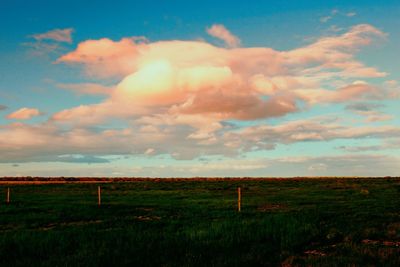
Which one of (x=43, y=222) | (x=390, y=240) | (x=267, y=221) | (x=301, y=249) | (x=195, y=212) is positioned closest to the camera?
(x=301, y=249)

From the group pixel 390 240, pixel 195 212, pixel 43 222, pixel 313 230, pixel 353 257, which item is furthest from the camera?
pixel 195 212

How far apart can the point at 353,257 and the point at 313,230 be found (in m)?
5.45

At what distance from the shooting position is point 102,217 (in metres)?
26.9

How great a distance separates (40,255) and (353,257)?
36.6ft

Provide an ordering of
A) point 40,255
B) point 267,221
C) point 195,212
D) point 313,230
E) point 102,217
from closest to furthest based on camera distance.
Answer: point 40,255, point 313,230, point 267,221, point 102,217, point 195,212

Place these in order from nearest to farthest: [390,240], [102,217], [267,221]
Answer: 1. [390,240]
2. [267,221]
3. [102,217]

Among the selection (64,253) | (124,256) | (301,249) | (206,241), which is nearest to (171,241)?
(206,241)

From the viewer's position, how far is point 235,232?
59.6 feet

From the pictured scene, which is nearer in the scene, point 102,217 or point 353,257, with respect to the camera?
point 353,257

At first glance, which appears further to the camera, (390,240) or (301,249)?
(390,240)

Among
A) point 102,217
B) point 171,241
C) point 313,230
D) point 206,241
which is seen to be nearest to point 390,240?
point 313,230

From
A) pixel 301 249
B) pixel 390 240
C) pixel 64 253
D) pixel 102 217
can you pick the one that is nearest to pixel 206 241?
pixel 301 249

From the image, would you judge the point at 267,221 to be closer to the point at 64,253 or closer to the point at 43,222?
the point at 64,253

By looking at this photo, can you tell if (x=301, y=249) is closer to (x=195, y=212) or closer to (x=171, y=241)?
(x=171, y=241)
